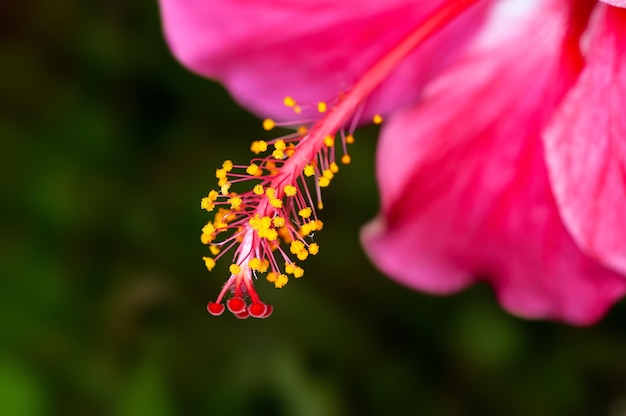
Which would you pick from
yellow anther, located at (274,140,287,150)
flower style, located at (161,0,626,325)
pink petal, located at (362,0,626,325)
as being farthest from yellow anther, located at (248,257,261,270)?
pink petal, located at (362,0,626,325)

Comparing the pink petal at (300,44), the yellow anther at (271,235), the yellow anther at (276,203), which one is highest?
the pink petal at (300,44)

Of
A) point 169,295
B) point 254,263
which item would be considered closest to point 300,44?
point 254,263

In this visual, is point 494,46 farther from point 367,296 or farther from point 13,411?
point 13,411

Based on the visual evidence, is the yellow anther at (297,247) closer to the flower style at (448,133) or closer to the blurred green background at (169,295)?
the flower style at (448,133)

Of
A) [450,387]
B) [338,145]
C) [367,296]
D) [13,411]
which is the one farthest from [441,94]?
[13,411]

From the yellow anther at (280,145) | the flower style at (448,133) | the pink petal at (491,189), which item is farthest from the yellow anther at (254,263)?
the pink petal at (491,189)

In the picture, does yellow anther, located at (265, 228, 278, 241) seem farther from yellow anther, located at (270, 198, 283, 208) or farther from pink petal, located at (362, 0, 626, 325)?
pink petal, located at (362, 0, 626, 325)
